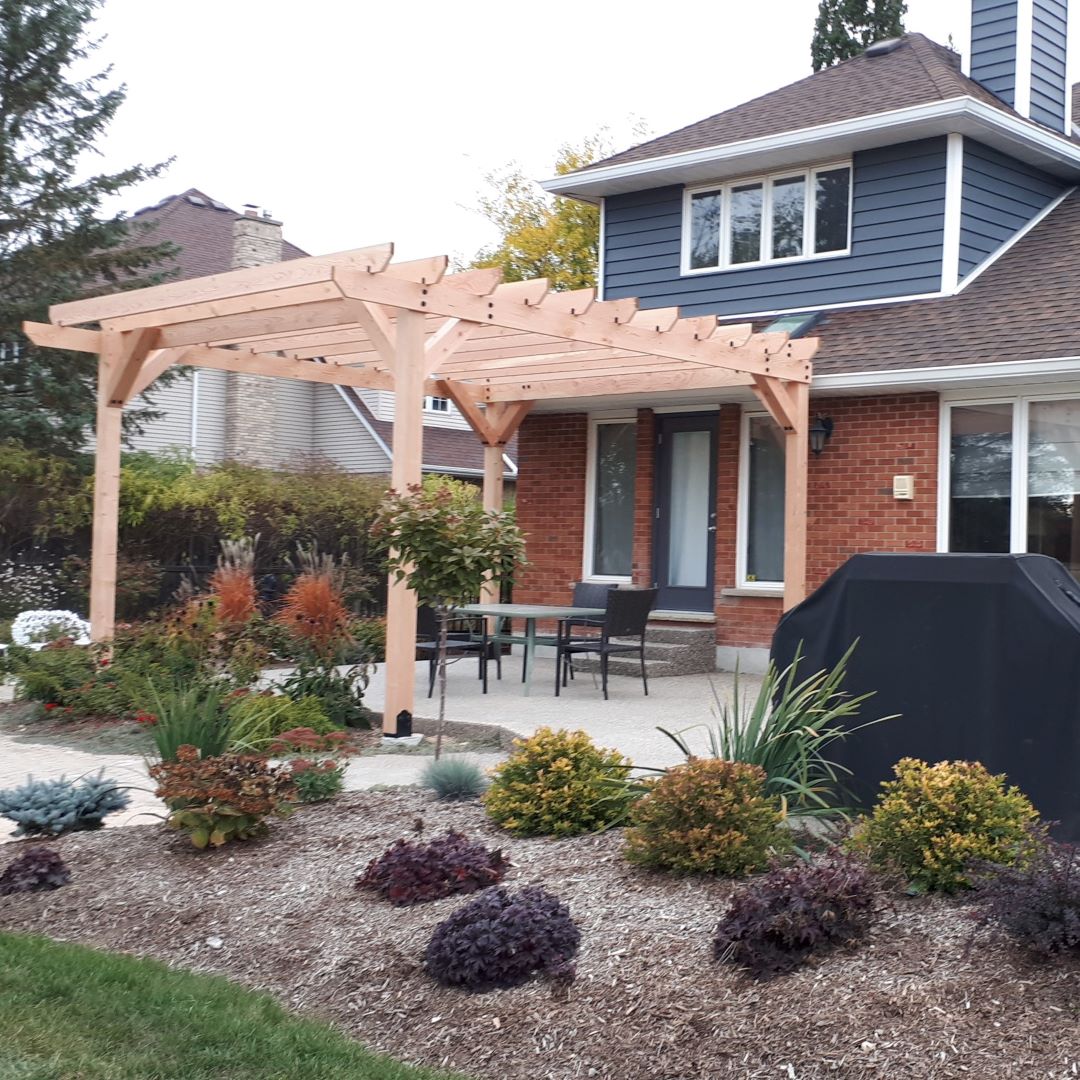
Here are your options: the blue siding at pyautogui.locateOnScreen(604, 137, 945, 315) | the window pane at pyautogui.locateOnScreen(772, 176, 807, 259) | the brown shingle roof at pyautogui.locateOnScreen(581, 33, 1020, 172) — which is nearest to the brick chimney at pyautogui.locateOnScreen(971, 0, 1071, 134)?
the brown shingle roof at pyautogui.locateOnScreen(581, 33, 1020, 172)

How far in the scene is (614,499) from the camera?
48.5 feet

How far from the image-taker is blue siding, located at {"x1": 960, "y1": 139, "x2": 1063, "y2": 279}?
13523 millimetres

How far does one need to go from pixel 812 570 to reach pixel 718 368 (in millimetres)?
2361

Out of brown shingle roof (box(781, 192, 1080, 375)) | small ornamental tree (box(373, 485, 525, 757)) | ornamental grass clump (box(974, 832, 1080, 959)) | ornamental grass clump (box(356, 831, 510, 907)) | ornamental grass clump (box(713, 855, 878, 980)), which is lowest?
ornamental grass clump (box(356, 831, 510, 907))

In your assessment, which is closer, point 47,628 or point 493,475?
point 47,628

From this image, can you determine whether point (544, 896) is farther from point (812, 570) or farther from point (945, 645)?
point (812, 570)

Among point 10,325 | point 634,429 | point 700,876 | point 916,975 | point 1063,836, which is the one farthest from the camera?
point 10,325

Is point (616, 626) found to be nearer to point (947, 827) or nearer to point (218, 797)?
point (218, 797)

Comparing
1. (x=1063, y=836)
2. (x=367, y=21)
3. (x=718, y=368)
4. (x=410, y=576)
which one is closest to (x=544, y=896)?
(x=1063, y=836)

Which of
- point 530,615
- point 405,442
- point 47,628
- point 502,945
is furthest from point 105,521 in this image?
point 502,945

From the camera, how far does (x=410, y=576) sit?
7703 millimetres

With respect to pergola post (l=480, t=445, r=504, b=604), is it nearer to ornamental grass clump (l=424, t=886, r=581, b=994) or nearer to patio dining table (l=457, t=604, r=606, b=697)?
patio dining table (l=457, t=604, r=606, b=697)

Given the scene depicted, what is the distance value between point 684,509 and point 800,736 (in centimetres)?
854

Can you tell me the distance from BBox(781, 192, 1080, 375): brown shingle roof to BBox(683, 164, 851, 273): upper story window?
0.96 m
